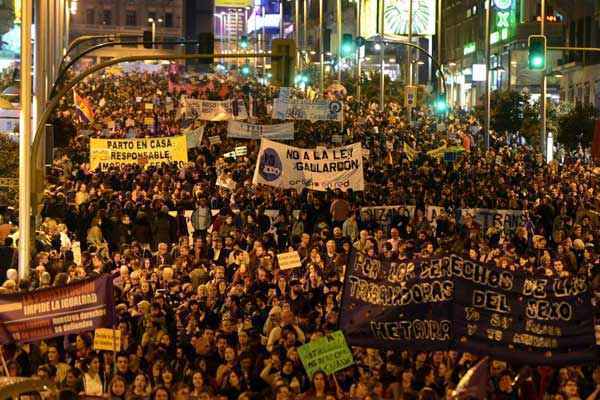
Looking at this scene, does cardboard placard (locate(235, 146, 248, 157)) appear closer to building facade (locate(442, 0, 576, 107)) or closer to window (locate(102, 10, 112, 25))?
building facade (locate(442, 0, 576, 107))

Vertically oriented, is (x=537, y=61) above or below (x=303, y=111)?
above

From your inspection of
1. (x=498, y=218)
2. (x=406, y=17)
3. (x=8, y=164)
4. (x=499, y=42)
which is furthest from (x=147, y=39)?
(x=499, y=42)

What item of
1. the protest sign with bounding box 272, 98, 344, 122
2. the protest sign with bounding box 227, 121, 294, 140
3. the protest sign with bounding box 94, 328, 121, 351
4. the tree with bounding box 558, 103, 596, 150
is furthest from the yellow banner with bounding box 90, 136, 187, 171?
the tree with bounding box 558, 103, 596, 150

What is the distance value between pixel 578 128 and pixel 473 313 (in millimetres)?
43277

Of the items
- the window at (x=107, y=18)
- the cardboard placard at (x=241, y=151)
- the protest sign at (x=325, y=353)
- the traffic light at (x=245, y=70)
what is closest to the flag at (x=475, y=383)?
the protest sign at (x=325, y=353)

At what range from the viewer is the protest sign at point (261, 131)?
103 ft

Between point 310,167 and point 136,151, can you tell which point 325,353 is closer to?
point 310,167

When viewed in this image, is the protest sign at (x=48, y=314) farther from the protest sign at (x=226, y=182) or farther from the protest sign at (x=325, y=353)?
the protest sign at (x=226, y=182)

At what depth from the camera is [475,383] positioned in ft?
36.6

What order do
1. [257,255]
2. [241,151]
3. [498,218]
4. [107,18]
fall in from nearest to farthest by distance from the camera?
1. [257,255]
2. [498,218]
3. [241,151]
4. [107,18]

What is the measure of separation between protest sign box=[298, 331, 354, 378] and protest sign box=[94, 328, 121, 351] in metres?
1.75

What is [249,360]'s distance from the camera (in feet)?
41.3

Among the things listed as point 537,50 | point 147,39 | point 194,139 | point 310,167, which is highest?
point 147,39

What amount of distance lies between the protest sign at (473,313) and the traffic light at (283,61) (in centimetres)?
803
